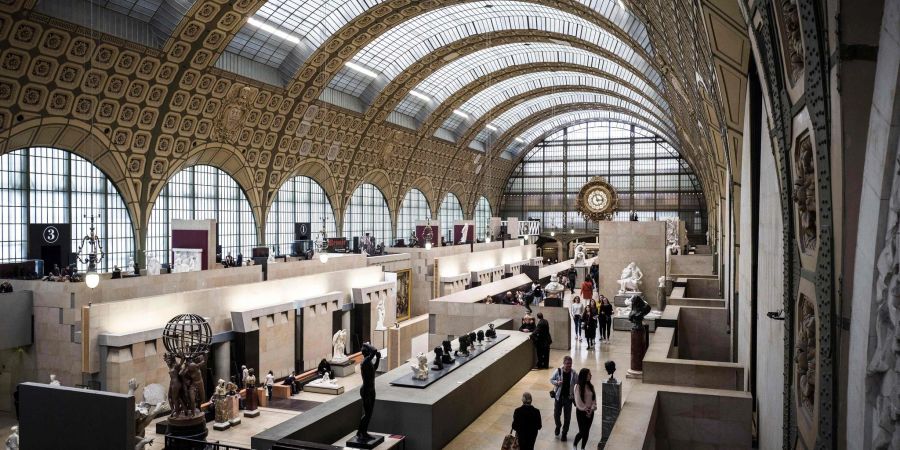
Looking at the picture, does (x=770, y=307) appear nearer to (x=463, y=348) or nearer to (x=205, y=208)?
(x=463, y=348)

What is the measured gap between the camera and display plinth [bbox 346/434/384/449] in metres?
9.75

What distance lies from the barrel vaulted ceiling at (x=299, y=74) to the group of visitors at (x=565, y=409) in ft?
15.3

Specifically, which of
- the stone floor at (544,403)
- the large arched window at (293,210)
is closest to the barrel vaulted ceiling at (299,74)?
the large arched window at (293,210)

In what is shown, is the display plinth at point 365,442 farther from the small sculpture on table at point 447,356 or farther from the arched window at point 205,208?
the arched window at point 205,208

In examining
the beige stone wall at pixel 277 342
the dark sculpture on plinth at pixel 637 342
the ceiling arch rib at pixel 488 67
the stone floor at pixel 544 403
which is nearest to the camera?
the stone floor at pixel 544 403

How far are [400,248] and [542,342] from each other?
2080 cm

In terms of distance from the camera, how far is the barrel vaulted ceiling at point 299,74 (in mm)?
20094

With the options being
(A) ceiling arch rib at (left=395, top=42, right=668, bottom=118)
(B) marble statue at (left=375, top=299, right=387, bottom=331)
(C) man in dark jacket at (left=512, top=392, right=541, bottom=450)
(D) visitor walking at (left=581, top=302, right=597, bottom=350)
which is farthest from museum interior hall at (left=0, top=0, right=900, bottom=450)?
(B) marble statue at (left=375, top=299, right=387, bottom=331)

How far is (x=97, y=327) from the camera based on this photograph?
16.5 metres

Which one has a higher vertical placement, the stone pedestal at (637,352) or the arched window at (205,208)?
the arched window at (205,208)

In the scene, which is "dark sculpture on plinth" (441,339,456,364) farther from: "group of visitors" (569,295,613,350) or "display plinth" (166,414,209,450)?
"group of visitors" (569,295,613,350)

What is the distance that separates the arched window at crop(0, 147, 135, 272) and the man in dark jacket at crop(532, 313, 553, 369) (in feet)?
53.7

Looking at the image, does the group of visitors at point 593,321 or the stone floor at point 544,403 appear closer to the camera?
the stone floor at point 544,403

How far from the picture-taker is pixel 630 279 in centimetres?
2586
